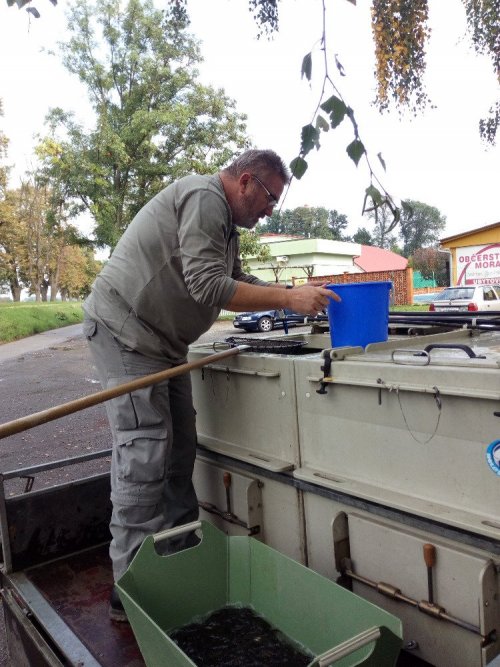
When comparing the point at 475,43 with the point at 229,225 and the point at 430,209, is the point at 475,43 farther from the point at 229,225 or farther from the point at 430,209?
the point at 430,209

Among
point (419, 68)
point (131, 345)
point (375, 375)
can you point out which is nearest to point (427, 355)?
point (375, 375)

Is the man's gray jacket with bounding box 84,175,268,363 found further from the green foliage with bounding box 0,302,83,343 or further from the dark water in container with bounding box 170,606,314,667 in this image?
the green foliage with bounding box 0,302,83,343

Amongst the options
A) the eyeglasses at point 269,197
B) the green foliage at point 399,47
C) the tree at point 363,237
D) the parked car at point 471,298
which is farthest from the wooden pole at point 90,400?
the tree at point 363,237

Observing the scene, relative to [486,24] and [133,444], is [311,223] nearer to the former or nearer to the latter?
[486,24]

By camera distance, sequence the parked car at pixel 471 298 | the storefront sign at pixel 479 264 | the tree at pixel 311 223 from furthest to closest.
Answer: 1. the tree at pixel 311 223
2. the storefront sign at pixel 479 264
3. the parked car at pixel 471 298

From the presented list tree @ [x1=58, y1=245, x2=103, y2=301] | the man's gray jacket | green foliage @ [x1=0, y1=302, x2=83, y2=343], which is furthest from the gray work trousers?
tree @ [x1=58, y1=245, x2=103, y2=301]

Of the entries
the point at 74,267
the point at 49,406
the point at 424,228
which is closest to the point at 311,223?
the point at 424,228

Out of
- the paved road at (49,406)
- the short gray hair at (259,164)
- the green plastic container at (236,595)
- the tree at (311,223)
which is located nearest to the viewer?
the green plastic container at (236,595)

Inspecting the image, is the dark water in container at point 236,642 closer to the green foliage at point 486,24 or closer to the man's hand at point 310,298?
the man's hand at point 310,298

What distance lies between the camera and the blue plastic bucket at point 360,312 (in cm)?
221

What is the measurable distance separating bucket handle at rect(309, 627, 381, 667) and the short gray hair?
1.74m

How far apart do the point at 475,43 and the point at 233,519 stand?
5.53 m

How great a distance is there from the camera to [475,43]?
19.1 feet

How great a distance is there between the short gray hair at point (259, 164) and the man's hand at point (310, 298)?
0.53 m
